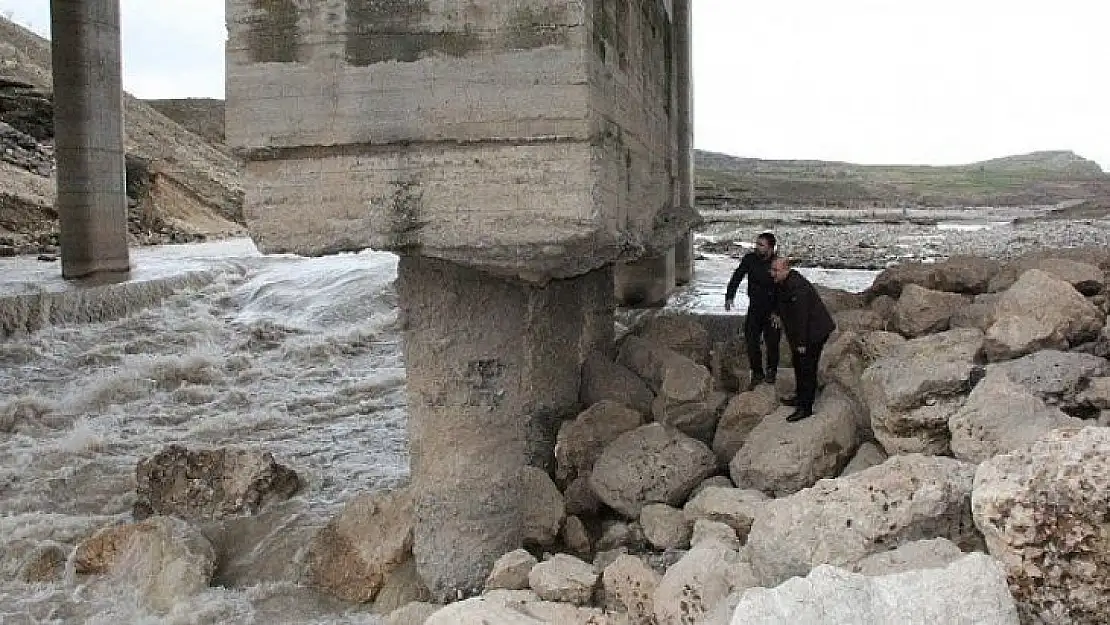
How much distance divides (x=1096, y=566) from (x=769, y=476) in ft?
7.98

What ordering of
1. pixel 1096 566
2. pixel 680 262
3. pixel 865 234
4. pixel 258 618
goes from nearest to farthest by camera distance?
pixel 1096 566 < pixel 258 618 < pixel 680 262 < pixel 865 234

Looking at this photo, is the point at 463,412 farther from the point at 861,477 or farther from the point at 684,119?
the point at 684,119

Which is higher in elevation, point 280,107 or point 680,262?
point 280,107

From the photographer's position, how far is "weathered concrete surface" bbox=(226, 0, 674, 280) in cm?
482

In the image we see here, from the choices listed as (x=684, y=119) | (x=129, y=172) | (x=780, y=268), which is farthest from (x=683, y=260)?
(x=129, y=172)

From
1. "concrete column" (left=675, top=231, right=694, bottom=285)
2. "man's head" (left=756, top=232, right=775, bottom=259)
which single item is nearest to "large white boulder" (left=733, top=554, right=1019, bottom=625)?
"man's head" (left=756, top=232, right=775, bottom=259)

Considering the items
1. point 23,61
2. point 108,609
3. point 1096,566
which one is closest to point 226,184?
point 23,61

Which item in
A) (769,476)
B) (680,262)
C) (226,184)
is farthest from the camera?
(226,184)

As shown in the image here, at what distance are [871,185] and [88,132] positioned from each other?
1800 inches

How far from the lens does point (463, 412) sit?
6.13m

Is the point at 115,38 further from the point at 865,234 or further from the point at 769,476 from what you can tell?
the point at 865,234

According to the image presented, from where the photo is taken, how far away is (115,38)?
52.5 feet

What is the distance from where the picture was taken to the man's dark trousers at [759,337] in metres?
7.07

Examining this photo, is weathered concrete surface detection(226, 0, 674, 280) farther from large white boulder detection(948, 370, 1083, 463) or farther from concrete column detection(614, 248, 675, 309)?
concrete column detection(614, 248, 675, 309)
